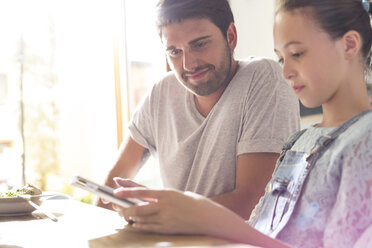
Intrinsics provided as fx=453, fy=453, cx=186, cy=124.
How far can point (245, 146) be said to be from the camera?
5.03 feet

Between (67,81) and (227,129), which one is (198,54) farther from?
(67,81)

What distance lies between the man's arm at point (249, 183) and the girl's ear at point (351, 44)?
600 millimetres

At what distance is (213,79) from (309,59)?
0.74 m

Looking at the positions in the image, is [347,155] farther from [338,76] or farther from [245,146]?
[245,146]

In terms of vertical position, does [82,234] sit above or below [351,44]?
below

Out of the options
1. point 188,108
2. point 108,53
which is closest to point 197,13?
point 188,108

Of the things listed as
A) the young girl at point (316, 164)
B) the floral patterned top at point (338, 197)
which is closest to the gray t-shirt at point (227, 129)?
the young girl at point (316, 164)

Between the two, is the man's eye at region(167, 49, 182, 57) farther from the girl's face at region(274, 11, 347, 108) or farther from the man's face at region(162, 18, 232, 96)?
the girl's face at region(274, 11, 347, 108)

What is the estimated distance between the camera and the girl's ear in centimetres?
96

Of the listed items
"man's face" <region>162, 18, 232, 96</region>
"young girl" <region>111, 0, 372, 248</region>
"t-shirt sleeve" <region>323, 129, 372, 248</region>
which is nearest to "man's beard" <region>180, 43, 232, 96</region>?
"man's face" <region>162, 18, 232, 96</region>

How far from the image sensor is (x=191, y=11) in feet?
5.42

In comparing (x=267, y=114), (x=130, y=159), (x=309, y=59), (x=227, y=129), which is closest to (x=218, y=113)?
(x=227, y=129)

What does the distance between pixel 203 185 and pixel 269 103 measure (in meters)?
0.38

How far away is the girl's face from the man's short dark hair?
27.0 inches
